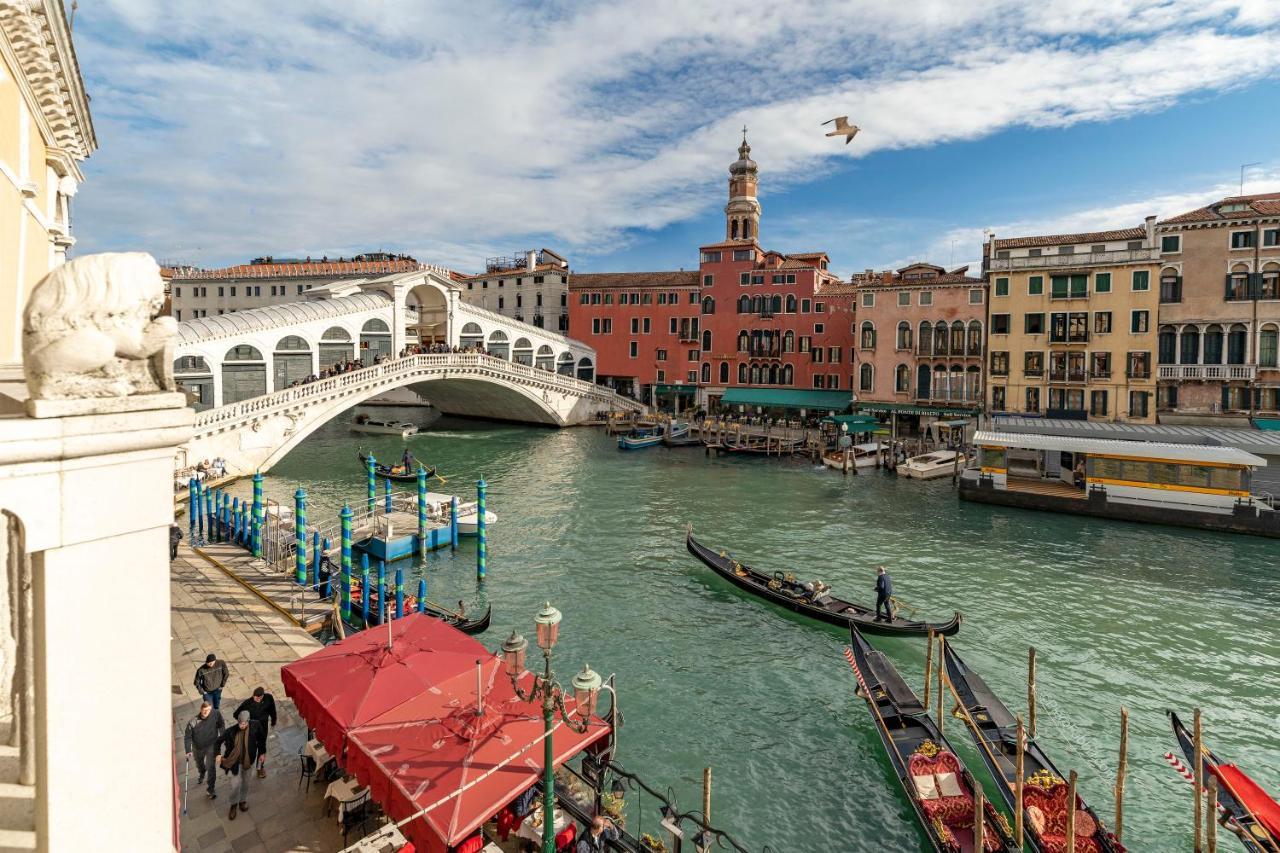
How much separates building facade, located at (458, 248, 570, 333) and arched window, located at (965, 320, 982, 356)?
26.7 metres

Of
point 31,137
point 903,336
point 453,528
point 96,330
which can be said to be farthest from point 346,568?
point 903,336

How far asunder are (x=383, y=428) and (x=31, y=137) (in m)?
29.7

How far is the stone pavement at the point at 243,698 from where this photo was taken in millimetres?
6520

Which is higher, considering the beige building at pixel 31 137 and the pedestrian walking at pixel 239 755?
the beige building at pixel 31 137

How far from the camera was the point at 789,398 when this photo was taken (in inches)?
1598

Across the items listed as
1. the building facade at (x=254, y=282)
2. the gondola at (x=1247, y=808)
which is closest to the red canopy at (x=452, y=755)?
the gondola at (x=1247, y=808)

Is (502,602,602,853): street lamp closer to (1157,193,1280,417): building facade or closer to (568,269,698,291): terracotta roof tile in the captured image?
(1157,193,1280,417): building facade

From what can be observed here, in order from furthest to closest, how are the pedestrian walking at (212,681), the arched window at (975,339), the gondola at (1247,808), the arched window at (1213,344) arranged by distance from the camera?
the arched window at (975,339), the arched window at (1213,344), the pedestrian walking at (212,681), the gondola at (1247,808)

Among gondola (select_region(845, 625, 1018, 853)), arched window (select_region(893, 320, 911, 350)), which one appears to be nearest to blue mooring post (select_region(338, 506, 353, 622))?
gondola (select_region(845, 625, 1018, 853))

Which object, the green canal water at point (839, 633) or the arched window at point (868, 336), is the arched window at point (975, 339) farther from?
the green canal water at point (839, 633)

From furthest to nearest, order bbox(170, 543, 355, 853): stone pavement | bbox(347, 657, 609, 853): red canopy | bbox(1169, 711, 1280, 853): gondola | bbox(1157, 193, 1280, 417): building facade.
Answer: bbox(1157, 193, 1280, 417): building facade < bbox(1169, 711, 1280, 853): gondola < bbox(170, 543, 355, 853): stone pavement < bbox(347, 657, 609, 853): red canopy

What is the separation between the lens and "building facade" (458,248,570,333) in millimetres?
50000

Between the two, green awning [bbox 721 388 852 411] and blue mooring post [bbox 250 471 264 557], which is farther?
green awning [bbox 721 388 852 411]

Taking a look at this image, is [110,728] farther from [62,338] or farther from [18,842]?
[62,338]
